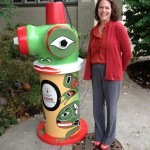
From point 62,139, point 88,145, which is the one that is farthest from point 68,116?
point 88,145

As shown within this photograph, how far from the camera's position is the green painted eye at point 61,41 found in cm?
326

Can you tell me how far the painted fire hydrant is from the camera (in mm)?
3322

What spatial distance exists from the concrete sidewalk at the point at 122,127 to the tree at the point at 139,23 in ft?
3.60

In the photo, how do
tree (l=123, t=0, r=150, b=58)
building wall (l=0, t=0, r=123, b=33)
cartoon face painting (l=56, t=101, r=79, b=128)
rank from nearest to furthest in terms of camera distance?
cartoon face painting (l=56, t=101, r=79, b=128) → tree (l=123, t=0, r=150, b=58) → building wall (l=0, t=0, r=123, b=33)

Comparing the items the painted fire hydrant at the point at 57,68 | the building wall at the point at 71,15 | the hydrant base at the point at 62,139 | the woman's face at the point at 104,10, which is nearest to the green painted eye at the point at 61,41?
the painted fire hydrant at the point at 57,68

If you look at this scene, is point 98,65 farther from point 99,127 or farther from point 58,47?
point 99,127

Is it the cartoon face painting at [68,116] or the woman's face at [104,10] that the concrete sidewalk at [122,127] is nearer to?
the cartoon face painting at [68,116]

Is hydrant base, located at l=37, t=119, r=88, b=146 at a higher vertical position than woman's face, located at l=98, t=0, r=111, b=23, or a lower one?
lower

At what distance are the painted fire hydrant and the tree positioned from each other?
7.87 feet

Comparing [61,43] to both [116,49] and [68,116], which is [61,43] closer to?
[116,49]

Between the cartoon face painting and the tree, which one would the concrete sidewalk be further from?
the tree

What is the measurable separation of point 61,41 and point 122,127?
1.71m

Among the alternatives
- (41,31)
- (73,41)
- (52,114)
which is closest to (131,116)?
(52,114)

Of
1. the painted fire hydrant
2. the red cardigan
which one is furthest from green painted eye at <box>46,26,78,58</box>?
the red cardigan
